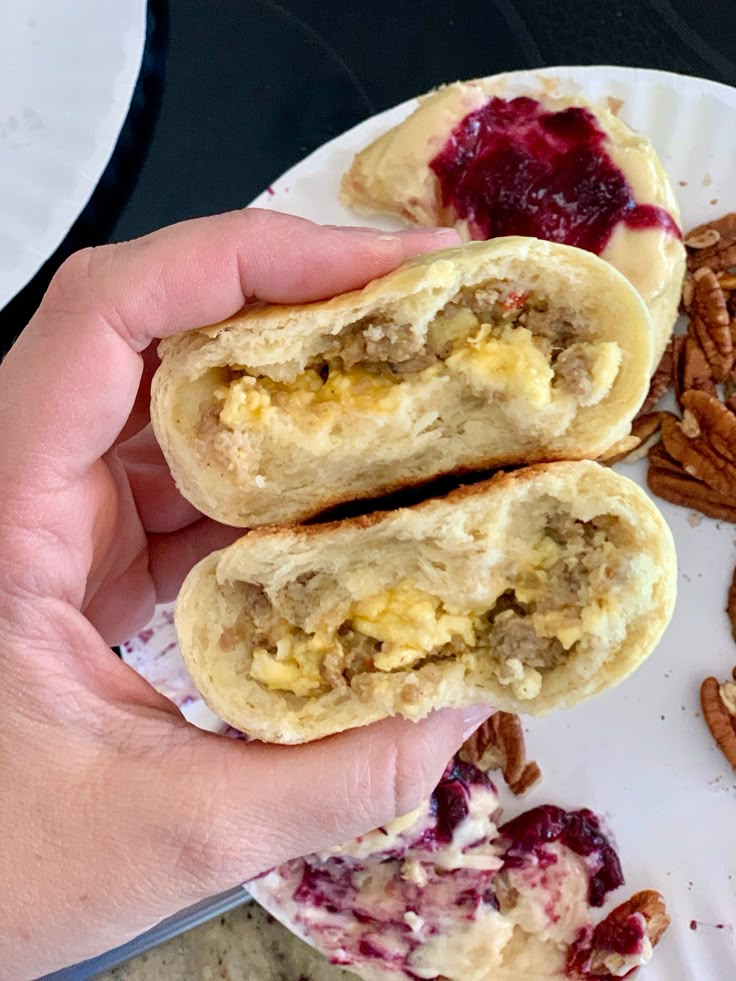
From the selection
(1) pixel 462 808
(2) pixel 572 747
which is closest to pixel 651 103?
(2) pixel 572 747

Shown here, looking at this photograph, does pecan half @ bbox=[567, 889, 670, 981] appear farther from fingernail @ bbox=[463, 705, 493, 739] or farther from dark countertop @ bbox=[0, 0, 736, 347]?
dark countertop @ bbox=[0, 0, 736, 347]

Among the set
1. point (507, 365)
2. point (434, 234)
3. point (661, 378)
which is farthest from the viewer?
point (661, 378)

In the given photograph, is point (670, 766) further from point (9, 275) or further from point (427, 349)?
point (9, 275)

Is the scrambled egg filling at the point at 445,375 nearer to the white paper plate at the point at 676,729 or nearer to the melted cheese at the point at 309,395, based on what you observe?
the melted cheese at the point at 309,395

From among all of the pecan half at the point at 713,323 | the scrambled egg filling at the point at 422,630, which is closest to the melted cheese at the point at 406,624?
the scrambled egg filling at the point at 422,630

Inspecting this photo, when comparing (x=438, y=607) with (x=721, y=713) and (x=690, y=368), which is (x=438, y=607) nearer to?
(x=721, y=713)

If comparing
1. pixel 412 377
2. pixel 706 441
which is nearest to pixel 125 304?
pixel 412 377
